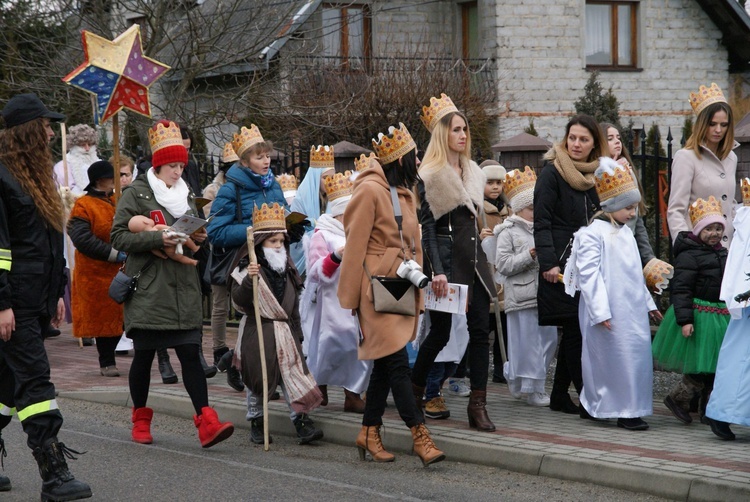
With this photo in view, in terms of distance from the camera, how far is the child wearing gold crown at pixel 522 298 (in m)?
9.16

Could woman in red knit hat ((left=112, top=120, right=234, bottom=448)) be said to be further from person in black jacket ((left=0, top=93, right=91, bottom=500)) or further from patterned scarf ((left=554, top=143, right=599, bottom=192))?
patterned scarf ((left=554, top=143, right=599, bottom=192))

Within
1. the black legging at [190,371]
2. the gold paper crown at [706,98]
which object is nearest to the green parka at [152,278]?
the black legging at [190,371]

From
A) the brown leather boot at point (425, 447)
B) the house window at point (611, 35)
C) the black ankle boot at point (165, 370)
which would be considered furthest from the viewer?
the house window at point (611, 35)

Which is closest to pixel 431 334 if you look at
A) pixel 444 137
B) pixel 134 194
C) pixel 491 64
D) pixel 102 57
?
pixel 444 137

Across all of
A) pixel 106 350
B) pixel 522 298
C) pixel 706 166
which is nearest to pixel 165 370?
pixel 106 350

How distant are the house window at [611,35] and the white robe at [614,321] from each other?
1676cm

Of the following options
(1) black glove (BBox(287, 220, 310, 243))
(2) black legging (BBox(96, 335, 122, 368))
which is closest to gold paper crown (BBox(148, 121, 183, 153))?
(1) black glove (BBox(287, 220, 310, 243))

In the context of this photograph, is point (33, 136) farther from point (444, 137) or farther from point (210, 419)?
point (444, 137)

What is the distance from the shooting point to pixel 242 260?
8.19 metres

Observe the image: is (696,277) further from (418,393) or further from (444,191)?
(418,393)

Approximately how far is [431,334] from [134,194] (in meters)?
2.15

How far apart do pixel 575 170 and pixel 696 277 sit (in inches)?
44.1

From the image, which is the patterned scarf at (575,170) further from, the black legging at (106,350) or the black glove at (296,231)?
the black legging at (106,350)

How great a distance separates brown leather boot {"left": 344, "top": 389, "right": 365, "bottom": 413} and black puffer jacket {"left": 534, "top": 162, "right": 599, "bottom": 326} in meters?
1.41
